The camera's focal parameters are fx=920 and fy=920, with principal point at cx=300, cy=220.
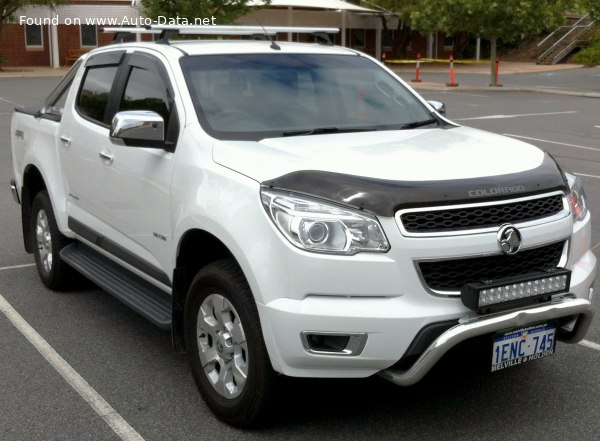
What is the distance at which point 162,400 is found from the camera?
4.73 m

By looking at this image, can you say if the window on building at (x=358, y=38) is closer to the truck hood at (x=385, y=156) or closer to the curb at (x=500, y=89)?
the curb at (x=500, y=89)

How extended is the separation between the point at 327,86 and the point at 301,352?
214cm

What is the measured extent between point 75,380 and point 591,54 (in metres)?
44.8

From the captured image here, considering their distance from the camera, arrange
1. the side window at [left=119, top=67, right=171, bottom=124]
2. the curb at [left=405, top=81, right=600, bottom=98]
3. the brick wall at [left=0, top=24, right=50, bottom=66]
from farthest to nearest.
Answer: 1. the brick wall at [left=0, top=24, right=50, bottom=66]
2. the curb at [left=405, top=81, right=600, bottom=98]
3. the side window at [left=119, top=67, right=171, bottom=124]

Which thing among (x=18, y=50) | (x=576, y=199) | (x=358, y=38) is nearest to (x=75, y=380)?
(x=576, y=199)

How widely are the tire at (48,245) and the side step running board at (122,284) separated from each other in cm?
15

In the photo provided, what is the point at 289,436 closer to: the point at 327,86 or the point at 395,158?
the point at 395,158

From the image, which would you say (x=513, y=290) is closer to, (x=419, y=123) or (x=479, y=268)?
(x=479, y=268)

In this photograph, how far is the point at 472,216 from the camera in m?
4.00

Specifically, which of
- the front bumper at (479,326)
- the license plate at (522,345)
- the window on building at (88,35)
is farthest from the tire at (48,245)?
the window on building at (88,35)

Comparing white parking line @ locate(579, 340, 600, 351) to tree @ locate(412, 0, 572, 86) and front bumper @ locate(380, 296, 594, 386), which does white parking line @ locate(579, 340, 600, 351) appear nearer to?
front bumper @ locate(380, 296, 594, 386)

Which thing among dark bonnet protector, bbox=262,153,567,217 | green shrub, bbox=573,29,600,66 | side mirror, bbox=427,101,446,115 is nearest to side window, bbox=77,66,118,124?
side mirror, bbox=427,101,446,115

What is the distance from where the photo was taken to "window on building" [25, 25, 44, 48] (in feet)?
144

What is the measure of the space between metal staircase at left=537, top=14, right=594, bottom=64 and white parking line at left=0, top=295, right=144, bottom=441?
45984 mm
